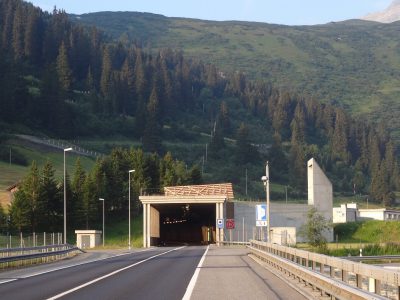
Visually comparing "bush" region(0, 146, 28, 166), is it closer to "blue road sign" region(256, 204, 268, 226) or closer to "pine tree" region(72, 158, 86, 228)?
"pine tree" region(72, 158, 86, 228)

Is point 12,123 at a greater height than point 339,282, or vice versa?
point 12,123

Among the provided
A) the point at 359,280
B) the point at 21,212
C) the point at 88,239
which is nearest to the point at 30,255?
the point at 359,280

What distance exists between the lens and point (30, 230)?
302 ft

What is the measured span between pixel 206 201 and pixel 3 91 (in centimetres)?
10286

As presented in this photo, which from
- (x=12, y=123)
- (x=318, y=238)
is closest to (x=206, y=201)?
(x=318, y=238)

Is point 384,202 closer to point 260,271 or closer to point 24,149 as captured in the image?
point 24,149

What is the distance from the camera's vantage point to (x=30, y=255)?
38688 millimetres

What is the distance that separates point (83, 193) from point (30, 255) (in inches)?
2372

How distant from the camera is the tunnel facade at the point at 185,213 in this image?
85375mm

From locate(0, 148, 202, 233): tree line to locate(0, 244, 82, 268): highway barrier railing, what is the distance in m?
39.0

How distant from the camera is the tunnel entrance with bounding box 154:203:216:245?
334 feet

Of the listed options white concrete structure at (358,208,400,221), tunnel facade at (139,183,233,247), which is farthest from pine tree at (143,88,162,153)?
white concrete structure at (358,208,400,221)


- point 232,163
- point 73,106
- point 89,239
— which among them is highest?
point 73,106

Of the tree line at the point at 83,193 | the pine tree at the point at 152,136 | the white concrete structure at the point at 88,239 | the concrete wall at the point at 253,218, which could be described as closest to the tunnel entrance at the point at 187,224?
the tree line at the point at 83,193
